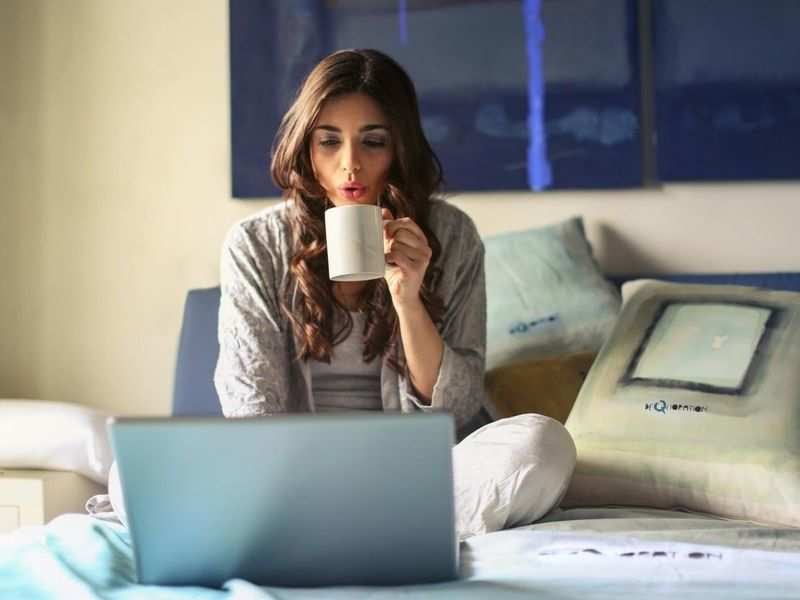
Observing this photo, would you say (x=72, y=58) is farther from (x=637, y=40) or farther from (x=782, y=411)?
(x=782, y=411)

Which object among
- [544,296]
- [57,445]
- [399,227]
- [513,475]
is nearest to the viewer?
[513,475]

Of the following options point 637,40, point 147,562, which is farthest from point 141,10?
point 147,562

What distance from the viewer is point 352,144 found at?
2131mm

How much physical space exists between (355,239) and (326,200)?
0.49 metres

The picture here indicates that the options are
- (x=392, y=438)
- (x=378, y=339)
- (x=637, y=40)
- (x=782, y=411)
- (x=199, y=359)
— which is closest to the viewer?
(x=392, y=438)

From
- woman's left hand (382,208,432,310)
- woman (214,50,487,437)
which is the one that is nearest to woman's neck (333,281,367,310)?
woman (214,50,487,437)

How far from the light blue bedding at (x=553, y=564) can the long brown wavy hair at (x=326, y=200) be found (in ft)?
1.93

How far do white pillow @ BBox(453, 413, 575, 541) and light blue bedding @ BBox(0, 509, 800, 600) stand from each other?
4 cm

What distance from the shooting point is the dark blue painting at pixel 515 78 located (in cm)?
282

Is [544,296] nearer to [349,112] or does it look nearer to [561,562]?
[349,112]

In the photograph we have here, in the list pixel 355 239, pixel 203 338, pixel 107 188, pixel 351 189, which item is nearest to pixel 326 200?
pixel 351 189

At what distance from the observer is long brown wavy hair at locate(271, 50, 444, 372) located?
2.15 meters

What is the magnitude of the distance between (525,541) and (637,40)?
5.46 feet

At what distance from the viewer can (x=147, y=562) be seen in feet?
4.09
